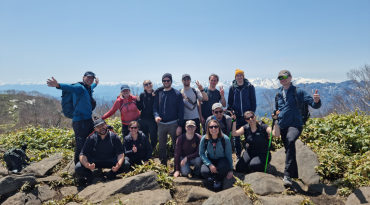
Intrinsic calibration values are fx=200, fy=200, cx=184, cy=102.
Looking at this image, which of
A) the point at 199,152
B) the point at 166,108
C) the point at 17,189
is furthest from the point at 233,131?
the point at 17,189

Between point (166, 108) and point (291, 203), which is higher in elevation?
point (166, 108)

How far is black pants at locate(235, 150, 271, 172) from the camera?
5.49m

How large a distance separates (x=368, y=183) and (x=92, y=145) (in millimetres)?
6912

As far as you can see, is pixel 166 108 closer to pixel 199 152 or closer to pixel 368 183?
pixel 199 152

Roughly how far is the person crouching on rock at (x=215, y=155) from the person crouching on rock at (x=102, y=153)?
2.31 m

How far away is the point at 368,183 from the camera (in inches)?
177

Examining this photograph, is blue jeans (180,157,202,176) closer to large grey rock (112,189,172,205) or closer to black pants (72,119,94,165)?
large grey rock (112,189,172,205)

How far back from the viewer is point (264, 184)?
466 cm

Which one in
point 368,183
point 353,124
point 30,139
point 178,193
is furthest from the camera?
point 30,139

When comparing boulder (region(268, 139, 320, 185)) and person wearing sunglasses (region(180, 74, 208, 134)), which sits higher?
person wearing sunglasses (region(180, 74, 208, 134))

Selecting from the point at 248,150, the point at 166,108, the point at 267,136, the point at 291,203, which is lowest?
the point at 291,203

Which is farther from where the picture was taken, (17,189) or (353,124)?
(353,124)

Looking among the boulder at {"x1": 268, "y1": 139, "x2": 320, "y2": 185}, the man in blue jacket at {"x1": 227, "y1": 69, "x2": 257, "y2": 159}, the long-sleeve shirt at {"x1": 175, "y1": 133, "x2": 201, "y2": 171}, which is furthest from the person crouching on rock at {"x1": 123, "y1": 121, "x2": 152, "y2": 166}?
the boulder at {"x1": 268, "y1": 139, "x2": 320, "y2": 185}

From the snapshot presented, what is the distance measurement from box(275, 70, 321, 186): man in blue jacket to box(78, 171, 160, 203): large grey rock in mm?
3217
